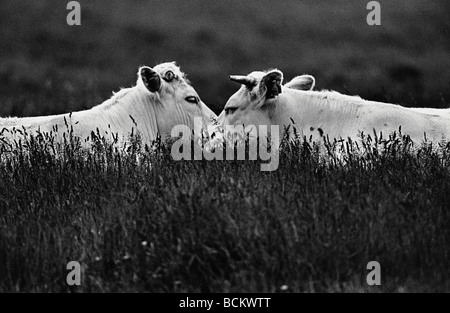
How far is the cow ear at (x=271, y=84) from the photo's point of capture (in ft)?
38.5

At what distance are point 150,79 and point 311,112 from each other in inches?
76.5

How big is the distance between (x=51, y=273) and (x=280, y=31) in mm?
58599

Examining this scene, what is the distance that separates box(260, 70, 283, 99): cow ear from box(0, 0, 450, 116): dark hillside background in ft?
115

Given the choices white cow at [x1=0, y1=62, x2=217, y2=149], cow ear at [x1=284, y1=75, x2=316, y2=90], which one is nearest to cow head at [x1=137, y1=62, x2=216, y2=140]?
white cow at [x1=0, y1=62, x2=217, y2=149]

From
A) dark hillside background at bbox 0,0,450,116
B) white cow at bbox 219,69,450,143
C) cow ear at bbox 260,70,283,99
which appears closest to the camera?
white cow at bbox 219,69,450,143

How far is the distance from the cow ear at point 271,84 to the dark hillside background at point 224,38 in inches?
1383

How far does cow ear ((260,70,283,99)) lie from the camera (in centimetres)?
1174

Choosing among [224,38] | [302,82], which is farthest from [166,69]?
[224,38]

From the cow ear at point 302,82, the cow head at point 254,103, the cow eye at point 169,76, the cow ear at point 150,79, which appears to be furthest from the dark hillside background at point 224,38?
the cow head at point 254,103

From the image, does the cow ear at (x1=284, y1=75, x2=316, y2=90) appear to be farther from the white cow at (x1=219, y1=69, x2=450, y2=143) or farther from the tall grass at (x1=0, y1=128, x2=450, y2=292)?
the tall grass at (x1=0, y1=128, x2=450, y2=292)

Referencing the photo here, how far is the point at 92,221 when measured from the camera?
8.70m

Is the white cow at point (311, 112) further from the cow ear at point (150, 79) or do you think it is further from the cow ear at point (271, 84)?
the cow ear at point (150, 79)

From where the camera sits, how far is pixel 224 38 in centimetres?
6278

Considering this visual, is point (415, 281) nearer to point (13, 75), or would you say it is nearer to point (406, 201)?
point (406, 201)
